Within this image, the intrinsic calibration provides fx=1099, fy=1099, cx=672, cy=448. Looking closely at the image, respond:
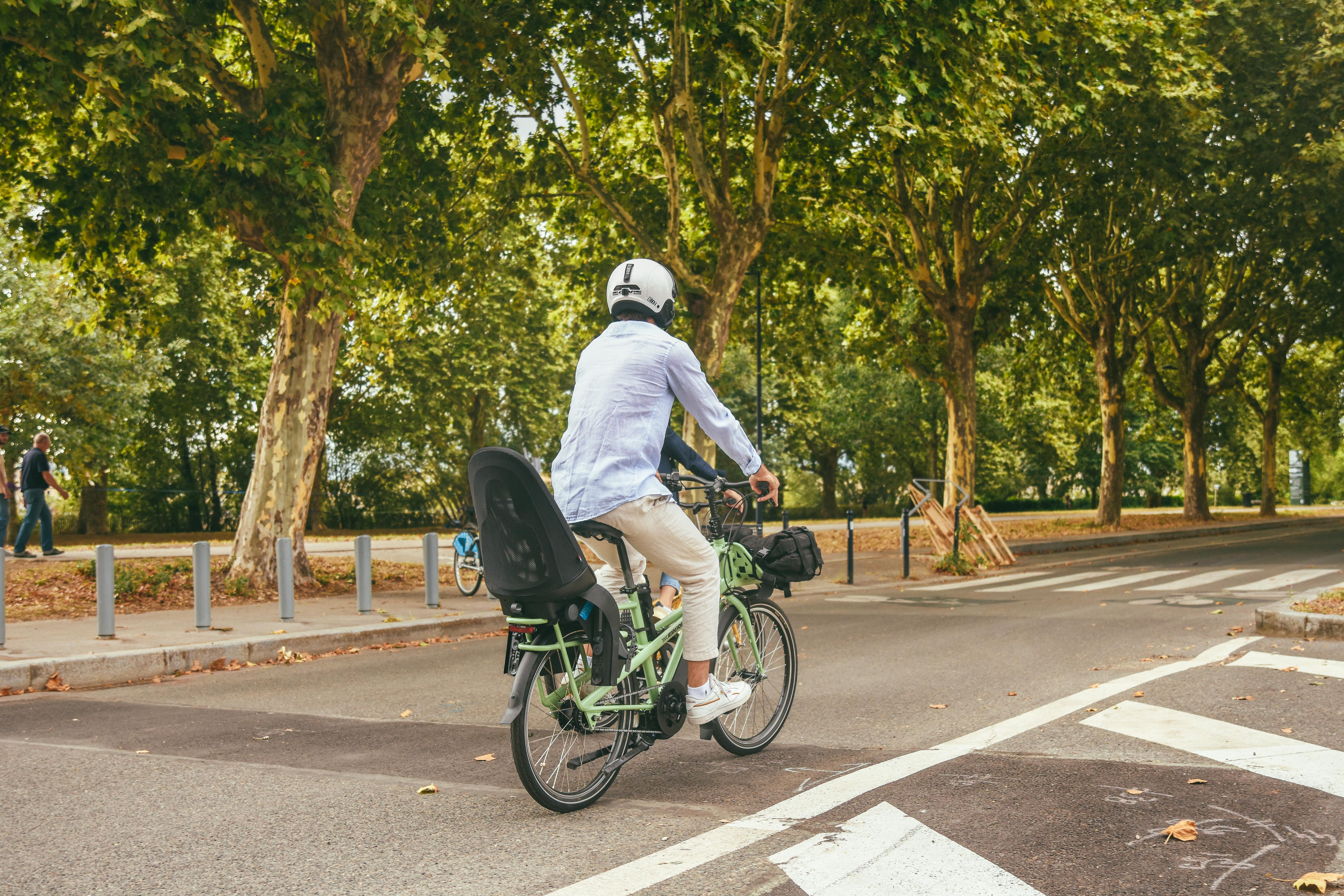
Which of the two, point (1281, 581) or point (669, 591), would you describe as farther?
point (1281, 581)

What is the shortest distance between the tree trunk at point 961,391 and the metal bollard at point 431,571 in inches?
518

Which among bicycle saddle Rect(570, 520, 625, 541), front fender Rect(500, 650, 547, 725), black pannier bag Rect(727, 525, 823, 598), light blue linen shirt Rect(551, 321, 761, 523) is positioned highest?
light blue linen shirt Rect(551, 321, 761, 523)

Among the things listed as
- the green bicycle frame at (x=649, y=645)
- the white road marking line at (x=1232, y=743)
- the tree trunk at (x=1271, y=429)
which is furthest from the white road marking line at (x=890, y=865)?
the tree trunk at (x=1271, y=429)

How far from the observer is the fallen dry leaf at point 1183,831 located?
3.74 metres

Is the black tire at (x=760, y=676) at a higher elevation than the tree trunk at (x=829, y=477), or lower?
lower

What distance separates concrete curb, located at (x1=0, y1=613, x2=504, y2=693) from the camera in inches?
308

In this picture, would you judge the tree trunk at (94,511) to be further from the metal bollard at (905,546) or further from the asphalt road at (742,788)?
the asphalt road at (742,788)

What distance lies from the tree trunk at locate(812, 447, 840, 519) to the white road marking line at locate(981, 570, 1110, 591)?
1286 inches

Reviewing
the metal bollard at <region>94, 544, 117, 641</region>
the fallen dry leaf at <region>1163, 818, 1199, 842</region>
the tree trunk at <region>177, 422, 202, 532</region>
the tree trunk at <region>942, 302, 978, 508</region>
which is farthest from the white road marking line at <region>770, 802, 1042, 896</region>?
the tree trunk at <region>177, 422, 202, 532</region>

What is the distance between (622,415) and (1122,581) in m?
12.6

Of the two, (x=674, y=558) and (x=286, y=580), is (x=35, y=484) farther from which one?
(x=674, y=558)

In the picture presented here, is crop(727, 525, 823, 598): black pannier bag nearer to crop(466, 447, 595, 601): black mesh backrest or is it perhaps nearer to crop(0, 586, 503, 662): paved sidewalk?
crop(466, 447, 595, 601): black mesh backrest

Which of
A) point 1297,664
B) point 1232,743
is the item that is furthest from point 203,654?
point 1297,664

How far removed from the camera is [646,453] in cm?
443
